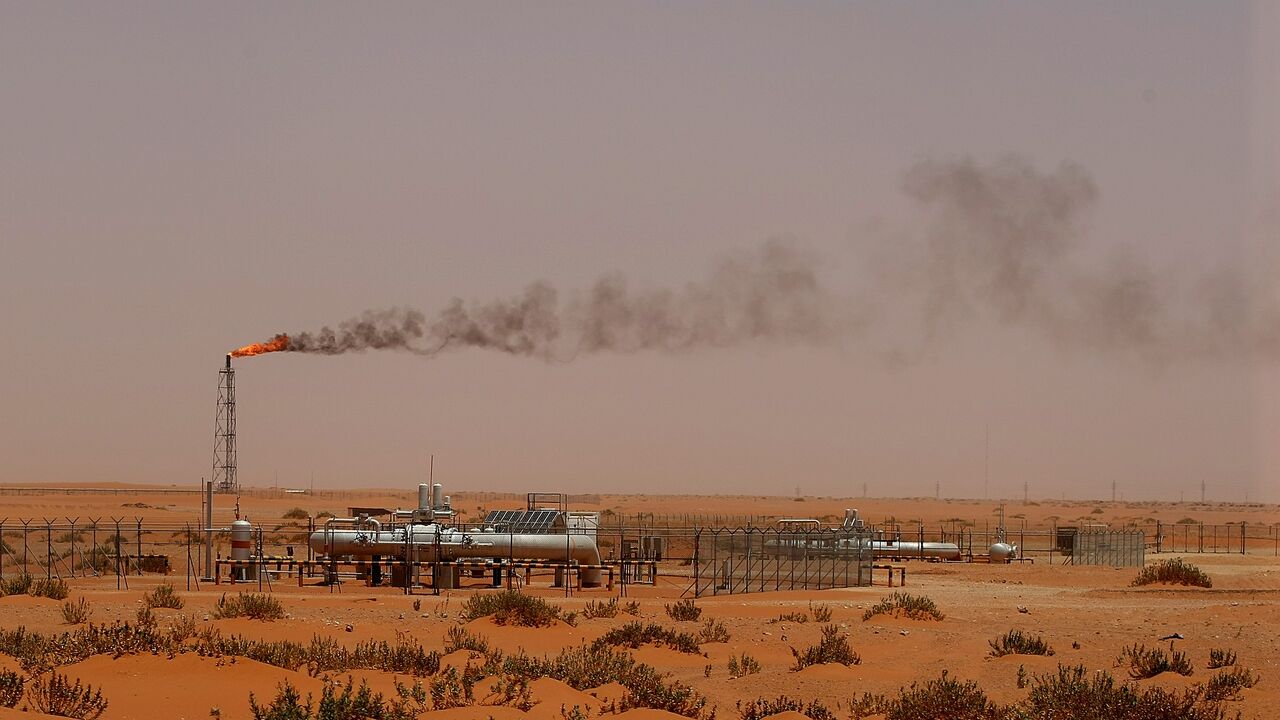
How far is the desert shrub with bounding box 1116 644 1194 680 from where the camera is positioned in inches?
891

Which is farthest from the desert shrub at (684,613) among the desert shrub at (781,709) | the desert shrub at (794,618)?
the desert shrub at (781,709)

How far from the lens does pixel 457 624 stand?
97.2 ft

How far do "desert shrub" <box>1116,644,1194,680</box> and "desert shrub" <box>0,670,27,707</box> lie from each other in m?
17.0

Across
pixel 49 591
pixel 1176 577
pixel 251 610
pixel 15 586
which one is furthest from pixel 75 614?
pixel 1176 577

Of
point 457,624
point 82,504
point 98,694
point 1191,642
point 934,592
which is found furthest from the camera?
point 82,504

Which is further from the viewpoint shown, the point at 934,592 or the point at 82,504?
the point at 82,504

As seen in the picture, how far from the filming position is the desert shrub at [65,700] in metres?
18.2

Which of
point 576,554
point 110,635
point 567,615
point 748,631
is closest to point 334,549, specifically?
point 576,554

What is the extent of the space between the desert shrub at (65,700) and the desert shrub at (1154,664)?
16.0 metres

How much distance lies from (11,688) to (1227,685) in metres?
17.4

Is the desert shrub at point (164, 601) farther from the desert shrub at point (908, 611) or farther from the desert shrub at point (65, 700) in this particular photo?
the desert shrub at point (908, 611)

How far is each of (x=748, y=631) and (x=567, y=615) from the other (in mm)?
4352

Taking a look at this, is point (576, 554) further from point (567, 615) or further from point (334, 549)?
point (567, 615)

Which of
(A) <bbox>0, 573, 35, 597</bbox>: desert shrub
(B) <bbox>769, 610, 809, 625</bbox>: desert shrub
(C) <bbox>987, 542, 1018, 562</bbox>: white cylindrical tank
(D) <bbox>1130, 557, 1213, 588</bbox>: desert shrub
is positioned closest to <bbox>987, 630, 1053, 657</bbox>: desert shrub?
(B) <bbox>769, 610, 809, 625</bbox>: desert shrub
